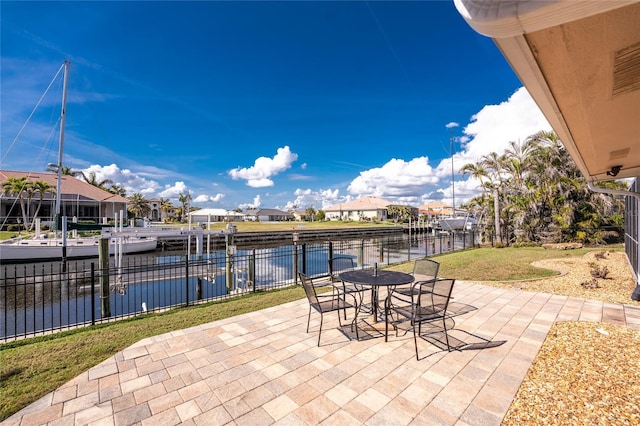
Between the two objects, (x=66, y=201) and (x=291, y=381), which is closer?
(x=291, y=381)

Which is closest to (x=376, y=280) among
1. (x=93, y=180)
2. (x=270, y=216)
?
(x=93, y=180)

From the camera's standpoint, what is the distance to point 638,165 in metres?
5.15

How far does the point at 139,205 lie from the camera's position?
60594 millimetres

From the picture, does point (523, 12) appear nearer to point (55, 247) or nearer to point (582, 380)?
point (582, 380)

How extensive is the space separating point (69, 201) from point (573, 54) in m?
39.8

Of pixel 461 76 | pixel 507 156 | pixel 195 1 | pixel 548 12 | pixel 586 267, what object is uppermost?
pixel 461 76

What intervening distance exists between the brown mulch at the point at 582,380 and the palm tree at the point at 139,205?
222ft

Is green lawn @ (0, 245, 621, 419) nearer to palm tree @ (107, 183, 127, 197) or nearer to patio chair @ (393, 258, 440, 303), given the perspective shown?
patio chair @ (393, 258, 440, 303)

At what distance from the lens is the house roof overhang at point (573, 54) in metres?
0.95

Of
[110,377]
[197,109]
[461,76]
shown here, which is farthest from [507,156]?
[197,109]

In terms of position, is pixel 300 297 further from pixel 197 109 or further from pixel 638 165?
pixel 197 109

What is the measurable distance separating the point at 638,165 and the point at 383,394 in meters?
6.20

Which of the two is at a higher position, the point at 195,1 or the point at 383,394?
the point at 195,1

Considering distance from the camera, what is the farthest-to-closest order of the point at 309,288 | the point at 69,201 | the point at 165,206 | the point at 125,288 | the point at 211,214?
1. the point at 165,206
2. the point at 69,201
3. the point at 211,214
4. the point at 125,288
5. the point at 309,288
